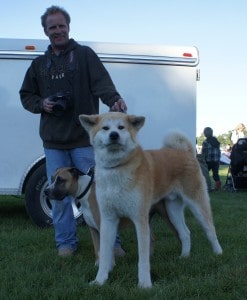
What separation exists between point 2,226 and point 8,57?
230 cm

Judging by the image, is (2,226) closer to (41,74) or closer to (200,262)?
(41,74)

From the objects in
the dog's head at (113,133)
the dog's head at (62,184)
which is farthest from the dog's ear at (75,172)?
the dog's head at (113,133)

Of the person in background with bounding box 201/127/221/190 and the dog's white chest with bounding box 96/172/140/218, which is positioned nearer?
the dog's white chest with bounding box 96/172/140/218

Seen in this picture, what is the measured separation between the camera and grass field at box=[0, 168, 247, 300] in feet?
11.6

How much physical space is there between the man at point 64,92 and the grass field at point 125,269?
1.30 feet

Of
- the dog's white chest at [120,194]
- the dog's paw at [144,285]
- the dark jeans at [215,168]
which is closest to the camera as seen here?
the dog's paw at [144,285]

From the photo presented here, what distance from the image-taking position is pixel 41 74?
4793 mm

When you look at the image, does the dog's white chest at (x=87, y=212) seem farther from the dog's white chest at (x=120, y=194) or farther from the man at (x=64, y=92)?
the dog's white chest at (x=120, y=194)

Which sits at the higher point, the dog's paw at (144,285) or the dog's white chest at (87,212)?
the dog's white chest at (87,212)

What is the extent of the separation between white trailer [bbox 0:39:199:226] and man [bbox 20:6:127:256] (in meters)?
1.69

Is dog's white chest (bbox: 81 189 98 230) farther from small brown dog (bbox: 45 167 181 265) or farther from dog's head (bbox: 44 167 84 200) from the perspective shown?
dog's head (bbox: 44 167 84 200)

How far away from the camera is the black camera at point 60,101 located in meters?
4.48

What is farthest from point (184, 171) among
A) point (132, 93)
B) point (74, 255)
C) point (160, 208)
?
point (132, 93)

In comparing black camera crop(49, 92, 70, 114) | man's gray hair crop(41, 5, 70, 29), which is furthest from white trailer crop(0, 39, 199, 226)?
black camera crop(49, 92, 70, 114)
